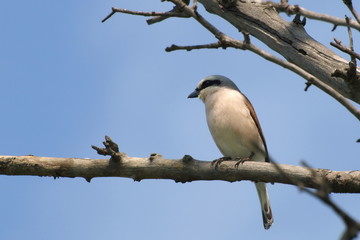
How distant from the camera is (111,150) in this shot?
441cm

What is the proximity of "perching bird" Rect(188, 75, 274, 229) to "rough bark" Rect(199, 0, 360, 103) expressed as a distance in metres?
2.05

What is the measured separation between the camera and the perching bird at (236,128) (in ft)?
21.4

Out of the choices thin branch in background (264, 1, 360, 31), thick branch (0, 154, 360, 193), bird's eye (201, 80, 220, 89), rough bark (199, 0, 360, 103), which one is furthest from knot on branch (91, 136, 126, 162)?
bird's eye (201, 80, 220, 89)

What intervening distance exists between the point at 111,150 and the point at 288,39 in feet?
5.64

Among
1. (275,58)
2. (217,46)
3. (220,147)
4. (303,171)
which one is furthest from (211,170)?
(220,147)

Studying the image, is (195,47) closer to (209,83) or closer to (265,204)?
(265,204)

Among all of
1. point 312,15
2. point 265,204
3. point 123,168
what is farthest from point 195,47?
point 265,204

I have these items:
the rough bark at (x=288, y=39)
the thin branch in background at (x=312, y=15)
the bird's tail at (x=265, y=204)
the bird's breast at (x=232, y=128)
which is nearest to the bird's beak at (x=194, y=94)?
the bird's breast at (x=232, y=128)

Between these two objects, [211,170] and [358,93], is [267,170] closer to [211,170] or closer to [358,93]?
[211,170]

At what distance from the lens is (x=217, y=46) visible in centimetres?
368

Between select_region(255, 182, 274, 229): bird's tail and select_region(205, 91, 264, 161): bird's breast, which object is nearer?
select_region(205, 91, 264, 161): bird's breast

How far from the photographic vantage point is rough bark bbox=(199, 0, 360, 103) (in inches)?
156

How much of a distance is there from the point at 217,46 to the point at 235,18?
1.00 m

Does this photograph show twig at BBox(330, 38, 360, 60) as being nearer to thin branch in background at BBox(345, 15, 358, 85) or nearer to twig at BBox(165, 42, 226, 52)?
thin branch in background at BBox(345, 15, 358, 85)
